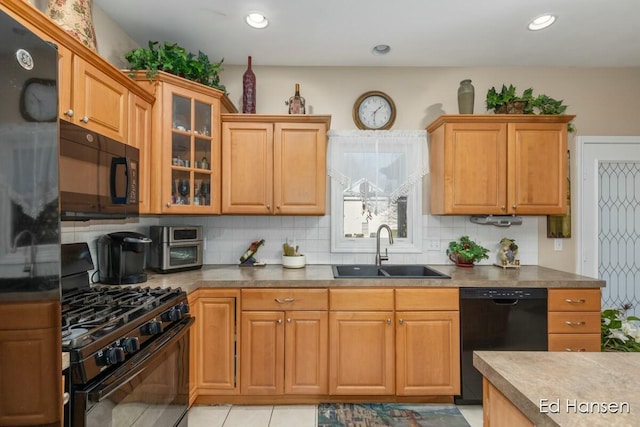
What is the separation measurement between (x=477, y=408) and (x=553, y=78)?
2915mm

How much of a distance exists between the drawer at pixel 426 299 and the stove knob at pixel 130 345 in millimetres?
1651

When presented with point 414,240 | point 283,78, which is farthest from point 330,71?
point 414,240

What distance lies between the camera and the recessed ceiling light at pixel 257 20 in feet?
7.60

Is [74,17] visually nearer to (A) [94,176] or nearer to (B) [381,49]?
(A) [94,176]

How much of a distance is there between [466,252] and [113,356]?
8.58 feet

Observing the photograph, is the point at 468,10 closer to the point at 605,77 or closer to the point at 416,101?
the point at 416,101

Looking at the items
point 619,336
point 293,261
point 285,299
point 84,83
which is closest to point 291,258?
point 293,261

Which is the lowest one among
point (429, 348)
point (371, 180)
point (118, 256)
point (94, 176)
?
point (429, 348)

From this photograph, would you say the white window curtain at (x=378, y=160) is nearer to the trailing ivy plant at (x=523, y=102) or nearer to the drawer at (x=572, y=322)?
the trailing ivy plant at (x=523, y=102)

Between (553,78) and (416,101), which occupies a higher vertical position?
(553,78)

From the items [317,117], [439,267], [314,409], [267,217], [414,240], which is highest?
[317,117]

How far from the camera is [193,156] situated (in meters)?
2.53

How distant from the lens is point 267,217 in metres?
3.07


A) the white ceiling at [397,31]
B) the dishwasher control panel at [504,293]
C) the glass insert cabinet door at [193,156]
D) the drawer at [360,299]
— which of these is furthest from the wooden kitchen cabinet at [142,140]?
the dishwasher control panel at [504,293]
